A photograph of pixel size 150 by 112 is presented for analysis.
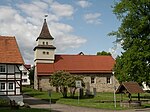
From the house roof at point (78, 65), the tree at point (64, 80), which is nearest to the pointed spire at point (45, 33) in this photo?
the house roof at point (78, 65)

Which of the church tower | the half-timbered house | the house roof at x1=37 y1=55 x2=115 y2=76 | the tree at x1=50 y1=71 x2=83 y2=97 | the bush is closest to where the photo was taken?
the bush

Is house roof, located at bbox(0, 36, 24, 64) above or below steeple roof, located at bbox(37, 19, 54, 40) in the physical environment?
below

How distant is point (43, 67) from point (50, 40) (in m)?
6.62

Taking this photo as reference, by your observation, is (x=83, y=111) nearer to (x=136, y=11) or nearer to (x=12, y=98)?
(x=12, y=98)

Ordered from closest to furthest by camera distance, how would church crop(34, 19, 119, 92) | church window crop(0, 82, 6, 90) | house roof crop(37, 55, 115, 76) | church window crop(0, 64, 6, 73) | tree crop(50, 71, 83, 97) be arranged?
church window crop(0, 82, 6, 90) → church window crop(0, 64, 6, 73) → tree crop(50, 71, 83, 97) → house roof crop(37, 55, 115, 76) → church crop(34, 19, 119, 92)

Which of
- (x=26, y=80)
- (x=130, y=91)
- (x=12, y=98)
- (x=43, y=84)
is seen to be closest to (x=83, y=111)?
(x=130, y=91)

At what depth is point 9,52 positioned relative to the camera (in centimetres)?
3956

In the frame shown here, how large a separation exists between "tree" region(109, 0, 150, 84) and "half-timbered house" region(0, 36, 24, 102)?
1386 cm

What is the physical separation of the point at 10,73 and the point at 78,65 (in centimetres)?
3238

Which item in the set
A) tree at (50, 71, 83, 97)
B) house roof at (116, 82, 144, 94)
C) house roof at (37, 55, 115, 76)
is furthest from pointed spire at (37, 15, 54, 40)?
house roof at (116, 82, 144, 94)

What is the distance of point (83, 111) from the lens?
29.7m

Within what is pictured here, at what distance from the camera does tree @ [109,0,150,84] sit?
40.5 m

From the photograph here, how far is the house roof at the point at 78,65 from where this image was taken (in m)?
68.4

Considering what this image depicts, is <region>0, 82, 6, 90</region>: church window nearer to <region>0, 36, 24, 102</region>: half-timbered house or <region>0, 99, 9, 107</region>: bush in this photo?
<region>0, 36, 24, 102</region>: half-timbered house
